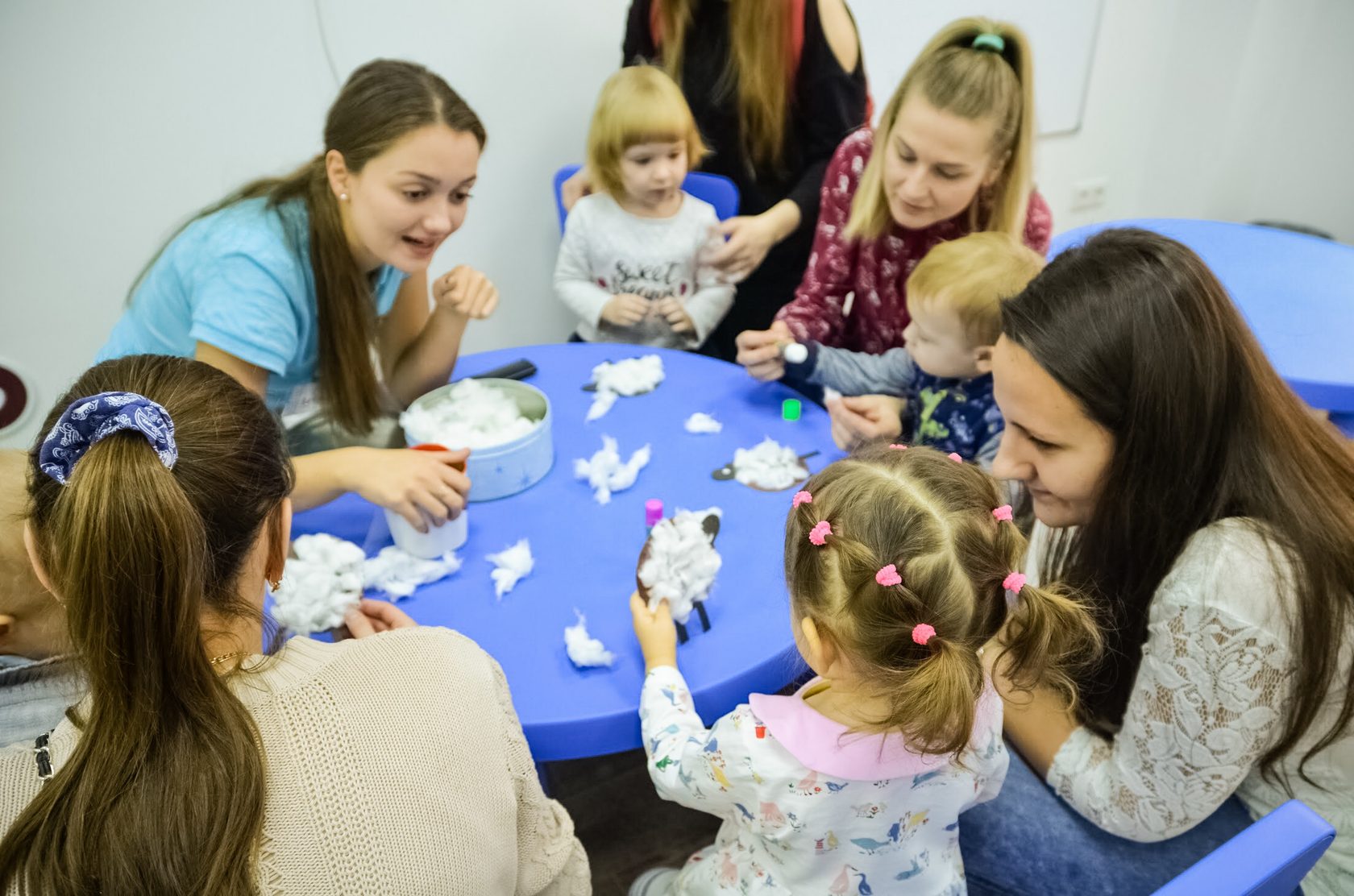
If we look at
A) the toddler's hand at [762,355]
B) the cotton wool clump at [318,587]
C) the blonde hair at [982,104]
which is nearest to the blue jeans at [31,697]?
the cotton wool clump at [318,587]

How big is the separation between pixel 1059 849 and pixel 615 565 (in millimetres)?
697

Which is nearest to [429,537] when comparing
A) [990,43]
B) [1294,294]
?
[990,43]

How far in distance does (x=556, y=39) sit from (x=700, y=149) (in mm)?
747

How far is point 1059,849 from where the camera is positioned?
115 centimetres

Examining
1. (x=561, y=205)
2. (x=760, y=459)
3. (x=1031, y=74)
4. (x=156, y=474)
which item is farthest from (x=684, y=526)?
(x=561, y=205)

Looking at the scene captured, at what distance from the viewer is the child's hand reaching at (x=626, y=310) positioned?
2.20 meters

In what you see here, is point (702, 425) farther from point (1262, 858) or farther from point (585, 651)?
point (1262, 858)

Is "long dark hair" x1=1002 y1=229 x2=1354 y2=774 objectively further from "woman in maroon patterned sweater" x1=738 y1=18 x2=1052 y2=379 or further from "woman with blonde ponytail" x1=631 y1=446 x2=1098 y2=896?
"woman in maroon patterned sweater" x1=738 y1=18 x2=1052 y2=379

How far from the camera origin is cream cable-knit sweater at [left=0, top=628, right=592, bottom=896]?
77 cm

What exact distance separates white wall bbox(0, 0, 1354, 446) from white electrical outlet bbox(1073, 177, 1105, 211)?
0.90ft

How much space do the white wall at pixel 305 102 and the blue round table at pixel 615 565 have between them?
1.27 meters

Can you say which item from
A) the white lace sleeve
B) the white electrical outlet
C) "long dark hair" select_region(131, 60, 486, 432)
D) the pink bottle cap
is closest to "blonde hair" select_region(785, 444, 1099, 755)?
the white lace sleeve

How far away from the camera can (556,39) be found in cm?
267

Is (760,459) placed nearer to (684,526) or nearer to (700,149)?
(684,526)
